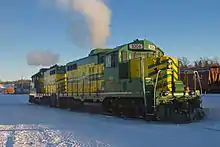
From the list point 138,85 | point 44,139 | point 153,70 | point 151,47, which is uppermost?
point 151,47

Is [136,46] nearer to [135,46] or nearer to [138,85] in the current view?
[135,46]

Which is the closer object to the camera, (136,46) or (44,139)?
(44,139)

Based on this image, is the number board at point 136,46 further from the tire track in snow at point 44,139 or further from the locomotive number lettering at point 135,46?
the tire track in snow at point 44,139

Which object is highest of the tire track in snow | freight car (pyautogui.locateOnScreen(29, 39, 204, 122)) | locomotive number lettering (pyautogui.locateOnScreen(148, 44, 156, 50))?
locomotive number lettering (pyautogui.locateOnScreen(148, 44, 156, 50))

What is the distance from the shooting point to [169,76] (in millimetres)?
12234

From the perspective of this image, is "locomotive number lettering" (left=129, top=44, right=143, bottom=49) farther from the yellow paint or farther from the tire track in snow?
the tire track in snow

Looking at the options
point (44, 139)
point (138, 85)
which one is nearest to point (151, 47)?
point (138, 85)

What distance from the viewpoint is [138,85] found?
1234cm

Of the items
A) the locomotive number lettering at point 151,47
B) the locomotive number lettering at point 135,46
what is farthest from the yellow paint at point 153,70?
the locomotive number lettering at point 151,47

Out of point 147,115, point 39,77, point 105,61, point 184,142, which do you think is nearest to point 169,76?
point 147,115

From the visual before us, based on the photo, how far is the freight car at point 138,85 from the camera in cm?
1141

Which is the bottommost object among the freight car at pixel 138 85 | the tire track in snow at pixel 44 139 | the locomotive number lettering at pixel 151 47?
the tire track in snow at pixel 44 139

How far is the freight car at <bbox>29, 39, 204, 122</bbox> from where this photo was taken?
37.4 feet

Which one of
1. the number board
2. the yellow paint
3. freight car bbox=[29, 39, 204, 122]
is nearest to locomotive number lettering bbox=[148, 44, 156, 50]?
freight car bbox=[29, 39, 204, 122]
